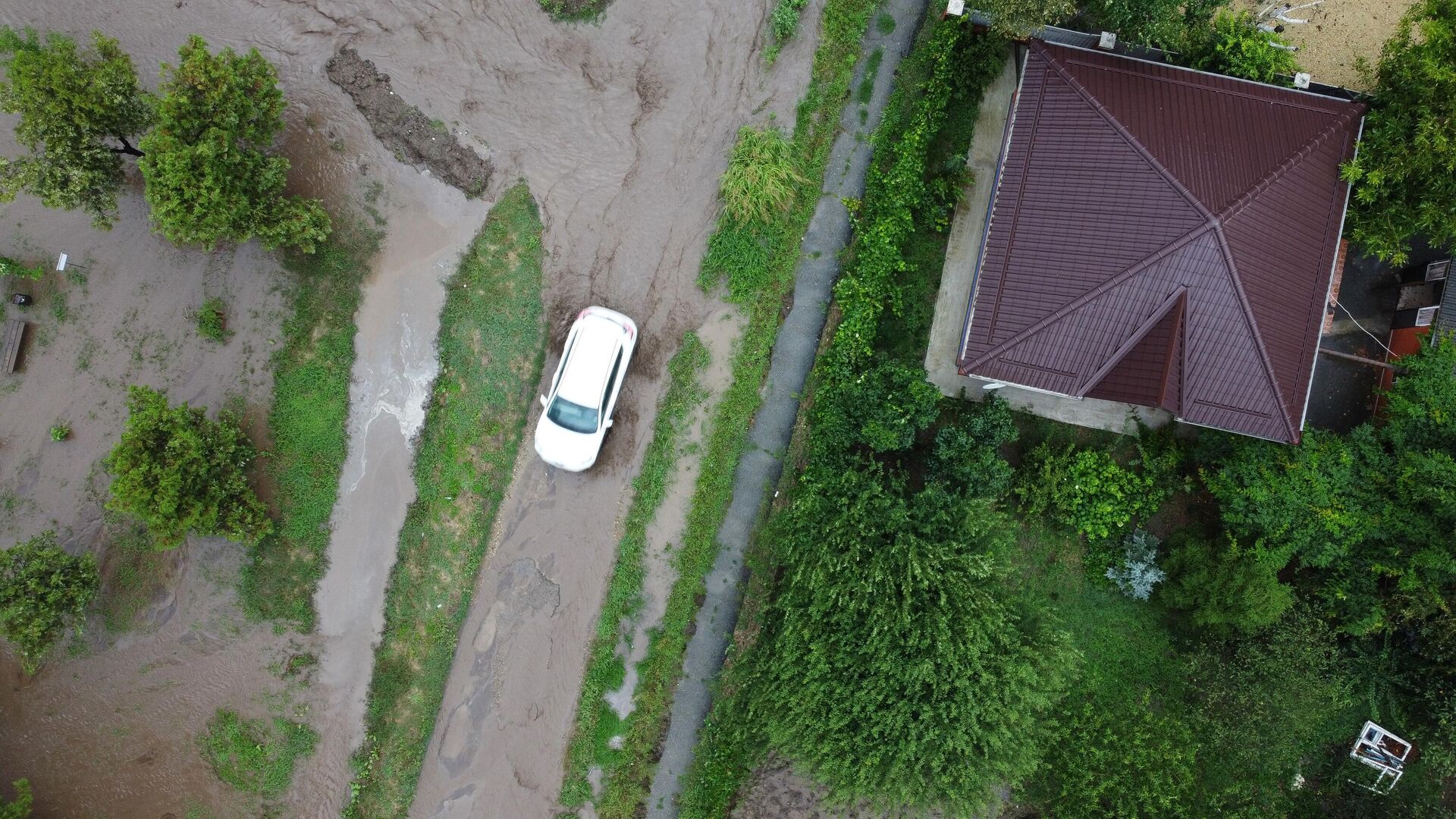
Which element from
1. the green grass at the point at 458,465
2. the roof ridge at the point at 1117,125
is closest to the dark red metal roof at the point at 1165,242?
the roof ridge at the point at 1117,125

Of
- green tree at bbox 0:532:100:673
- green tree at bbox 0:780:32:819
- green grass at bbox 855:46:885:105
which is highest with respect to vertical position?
green grass at bbox 855:46:885:105

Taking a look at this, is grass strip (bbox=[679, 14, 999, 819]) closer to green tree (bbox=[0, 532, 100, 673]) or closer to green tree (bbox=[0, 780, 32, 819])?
green tree (bbox=[0, 532, 100, 673])

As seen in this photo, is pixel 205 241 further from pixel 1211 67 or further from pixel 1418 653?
pixel 1418 653

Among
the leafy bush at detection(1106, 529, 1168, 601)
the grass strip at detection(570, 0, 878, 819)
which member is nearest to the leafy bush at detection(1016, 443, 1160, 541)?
the leafy bush at detection(1106, 529, 1168, 601)

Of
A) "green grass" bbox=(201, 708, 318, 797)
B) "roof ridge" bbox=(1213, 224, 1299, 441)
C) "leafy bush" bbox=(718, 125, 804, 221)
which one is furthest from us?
"green grass" bbox=(201, 708, 318, 797)

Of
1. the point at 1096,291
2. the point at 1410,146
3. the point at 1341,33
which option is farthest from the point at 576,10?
the point at 1341,33

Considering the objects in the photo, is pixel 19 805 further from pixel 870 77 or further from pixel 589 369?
pixel 870 77

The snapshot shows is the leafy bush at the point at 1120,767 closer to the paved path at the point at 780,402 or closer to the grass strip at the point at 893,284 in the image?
the grass strip at the point at 893,284
